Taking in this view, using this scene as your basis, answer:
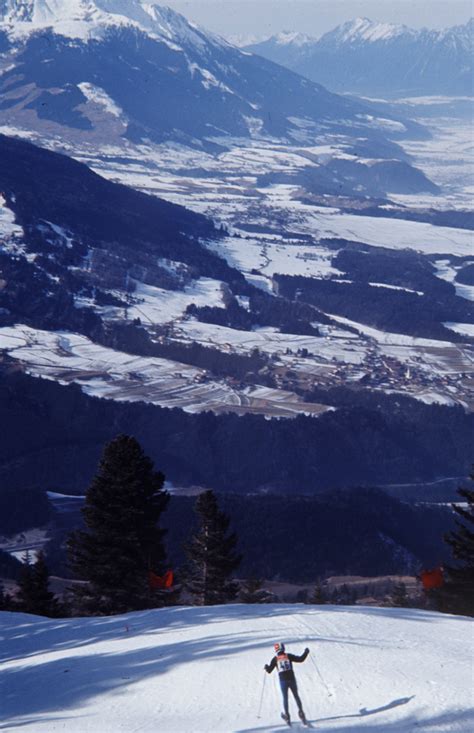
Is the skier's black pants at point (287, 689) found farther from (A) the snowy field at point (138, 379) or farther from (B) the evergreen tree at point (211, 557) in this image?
(A) the snowy field at point (138, 379)

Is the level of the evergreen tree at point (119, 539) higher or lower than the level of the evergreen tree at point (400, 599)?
higher

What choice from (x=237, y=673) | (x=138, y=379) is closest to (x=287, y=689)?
(x=237, y=673)

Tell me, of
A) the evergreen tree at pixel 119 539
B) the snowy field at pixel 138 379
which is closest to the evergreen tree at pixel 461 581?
the evergreen tree at pixel 119 539

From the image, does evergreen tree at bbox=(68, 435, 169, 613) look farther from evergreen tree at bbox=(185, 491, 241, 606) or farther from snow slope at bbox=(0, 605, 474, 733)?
snow slope at bbox=(0, 605, 474, 733)

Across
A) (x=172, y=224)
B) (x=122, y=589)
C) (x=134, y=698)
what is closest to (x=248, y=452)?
(x=122, y=589)

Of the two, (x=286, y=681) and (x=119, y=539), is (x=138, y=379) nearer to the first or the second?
(x=119, y=539)

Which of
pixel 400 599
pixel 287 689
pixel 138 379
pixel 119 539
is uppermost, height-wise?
pixel 138 379

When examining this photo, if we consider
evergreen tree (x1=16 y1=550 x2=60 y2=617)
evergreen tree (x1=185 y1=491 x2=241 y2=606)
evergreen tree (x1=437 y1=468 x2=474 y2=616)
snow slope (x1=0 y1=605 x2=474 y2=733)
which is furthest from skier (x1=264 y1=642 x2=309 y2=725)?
evergreen tree (x1=16 y1=550 x2=60 y2=617)
